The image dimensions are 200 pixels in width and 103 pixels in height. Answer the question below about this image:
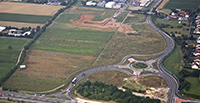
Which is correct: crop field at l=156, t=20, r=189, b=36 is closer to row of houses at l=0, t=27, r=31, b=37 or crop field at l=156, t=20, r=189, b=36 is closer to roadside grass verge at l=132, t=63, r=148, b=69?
roadside grass verge at l=132, t=63, r=148, b=69

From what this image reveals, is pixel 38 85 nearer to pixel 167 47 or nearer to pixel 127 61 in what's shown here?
pixel 127 61

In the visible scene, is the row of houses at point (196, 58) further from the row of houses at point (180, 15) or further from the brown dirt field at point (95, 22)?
the brown dirt field at point (95, 22)

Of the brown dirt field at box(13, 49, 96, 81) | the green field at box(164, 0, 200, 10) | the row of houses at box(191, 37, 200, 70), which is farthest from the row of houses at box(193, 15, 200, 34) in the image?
the brown dirt field at box(13, 49, 96, 81)

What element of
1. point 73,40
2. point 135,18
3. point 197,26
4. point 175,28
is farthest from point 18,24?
point 197,26

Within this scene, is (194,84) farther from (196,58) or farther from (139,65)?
(139,65)

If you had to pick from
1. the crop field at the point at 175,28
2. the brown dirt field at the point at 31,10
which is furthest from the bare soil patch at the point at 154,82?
the brown dirt field at the point at 31,10

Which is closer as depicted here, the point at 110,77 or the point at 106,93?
the point at 106,93

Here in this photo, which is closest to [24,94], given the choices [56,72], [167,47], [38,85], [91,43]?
[38,85]
